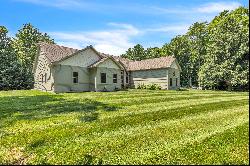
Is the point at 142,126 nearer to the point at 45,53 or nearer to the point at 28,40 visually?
the point at 45,53

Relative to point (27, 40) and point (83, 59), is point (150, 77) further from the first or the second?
point (27, 40)

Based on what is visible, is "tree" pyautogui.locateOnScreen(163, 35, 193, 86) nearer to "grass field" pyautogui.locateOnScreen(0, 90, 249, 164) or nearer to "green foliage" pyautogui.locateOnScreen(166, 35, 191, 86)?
"green foliage" pyautogui.locateOnScreen(166, 35, 191, 86)

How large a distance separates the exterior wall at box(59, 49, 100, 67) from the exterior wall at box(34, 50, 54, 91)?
2.22 meters

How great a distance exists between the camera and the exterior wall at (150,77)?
1671 inches

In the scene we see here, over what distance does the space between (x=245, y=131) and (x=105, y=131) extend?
4.43 m

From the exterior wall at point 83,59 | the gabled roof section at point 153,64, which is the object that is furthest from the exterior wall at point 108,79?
the gabled roof section at point 153,64

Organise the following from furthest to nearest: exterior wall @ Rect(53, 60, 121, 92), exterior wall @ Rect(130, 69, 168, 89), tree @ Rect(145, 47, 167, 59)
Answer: tree @ Rect(145, 47, 167, 59)
exterior wall @ Rect(130, 69, 168, 89)
exterior wall @ Rect(53, 60, 121, 92)

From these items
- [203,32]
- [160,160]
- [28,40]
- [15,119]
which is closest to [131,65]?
[203,32]

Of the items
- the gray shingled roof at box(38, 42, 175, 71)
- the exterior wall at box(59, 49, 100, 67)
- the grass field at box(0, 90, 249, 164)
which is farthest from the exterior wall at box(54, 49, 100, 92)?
the grass field at box(0, 90, 249, 164)

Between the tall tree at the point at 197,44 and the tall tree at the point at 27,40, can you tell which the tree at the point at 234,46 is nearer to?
the tall tree at the point at 197,44

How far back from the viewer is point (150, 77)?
1724 inches

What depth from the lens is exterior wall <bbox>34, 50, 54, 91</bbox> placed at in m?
30.7

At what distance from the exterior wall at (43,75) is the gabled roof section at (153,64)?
16.5m

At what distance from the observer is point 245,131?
28.8 ft
